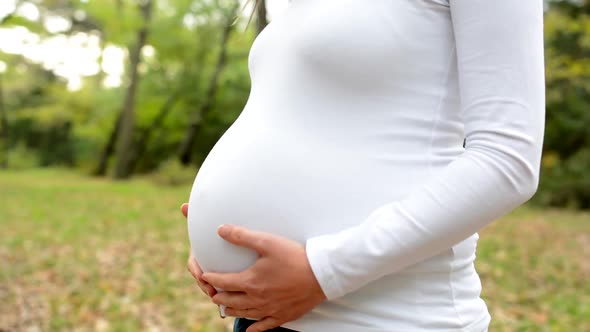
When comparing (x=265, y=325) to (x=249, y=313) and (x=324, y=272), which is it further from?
(x=324, y=272)

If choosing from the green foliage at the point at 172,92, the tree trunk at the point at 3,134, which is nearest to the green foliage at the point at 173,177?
the green foliage at the point at 172,92

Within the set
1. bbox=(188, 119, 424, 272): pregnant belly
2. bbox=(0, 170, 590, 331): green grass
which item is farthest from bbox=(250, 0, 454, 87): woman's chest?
bbox=(0, 170, 590, 331): green grass

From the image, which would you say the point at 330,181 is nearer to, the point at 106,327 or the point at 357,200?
the point at 357,200

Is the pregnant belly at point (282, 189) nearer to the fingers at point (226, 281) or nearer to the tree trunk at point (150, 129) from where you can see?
the fingers at point (226, 281)

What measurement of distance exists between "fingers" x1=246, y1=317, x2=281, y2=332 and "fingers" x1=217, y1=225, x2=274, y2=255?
0.11 meters

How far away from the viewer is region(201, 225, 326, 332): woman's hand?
78cm

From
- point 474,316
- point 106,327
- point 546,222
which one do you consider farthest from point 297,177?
point 546,222

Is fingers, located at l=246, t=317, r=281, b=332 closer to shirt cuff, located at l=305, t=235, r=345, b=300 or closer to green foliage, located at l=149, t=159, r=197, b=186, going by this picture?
shirt cuff, located at l=305, t=235, r=345, b=300

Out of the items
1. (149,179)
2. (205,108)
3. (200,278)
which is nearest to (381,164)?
(200,278)

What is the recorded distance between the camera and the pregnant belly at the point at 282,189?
32.3 inches

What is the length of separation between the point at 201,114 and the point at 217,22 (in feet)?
9.85

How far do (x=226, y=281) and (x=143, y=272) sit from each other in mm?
4246

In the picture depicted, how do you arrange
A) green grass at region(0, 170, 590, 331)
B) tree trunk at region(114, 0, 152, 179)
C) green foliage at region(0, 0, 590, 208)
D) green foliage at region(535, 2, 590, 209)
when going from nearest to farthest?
1. green grass at region(0, 170, 590, 331)
2. green foliage at region(535, 2, 590, 209)
3. green foliage at region(0, 0, 590, 208)
4. tree trunk at region(114, 0, 152, 179)

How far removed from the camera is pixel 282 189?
88 centimetres
